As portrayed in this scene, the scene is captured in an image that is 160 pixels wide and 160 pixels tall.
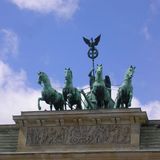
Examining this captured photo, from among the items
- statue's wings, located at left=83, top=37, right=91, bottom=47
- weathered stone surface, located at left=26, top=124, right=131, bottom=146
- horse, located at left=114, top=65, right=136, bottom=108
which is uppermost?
statue's wings, located at left=83, top=37, right=91, bottom=47

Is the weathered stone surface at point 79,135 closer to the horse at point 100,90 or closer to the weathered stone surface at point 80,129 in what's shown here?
the weathered stone surface at point 80,129

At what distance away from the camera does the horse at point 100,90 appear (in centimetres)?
2936

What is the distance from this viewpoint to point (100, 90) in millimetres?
29359

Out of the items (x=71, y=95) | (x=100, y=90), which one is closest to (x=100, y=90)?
(x=100, y=90)

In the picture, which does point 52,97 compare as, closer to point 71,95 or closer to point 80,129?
point 71,95

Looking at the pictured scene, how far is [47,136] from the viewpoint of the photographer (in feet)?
95.7

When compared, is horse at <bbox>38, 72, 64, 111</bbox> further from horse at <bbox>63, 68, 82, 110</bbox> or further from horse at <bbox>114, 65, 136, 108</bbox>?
horse at <bbox>114, 65, 136, 108</bbox>

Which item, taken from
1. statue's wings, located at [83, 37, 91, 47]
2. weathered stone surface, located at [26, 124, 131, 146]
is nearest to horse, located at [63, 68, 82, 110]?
weathered stone surface, located at [26, 124, 131, 146]

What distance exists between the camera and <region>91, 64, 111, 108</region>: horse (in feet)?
96.3

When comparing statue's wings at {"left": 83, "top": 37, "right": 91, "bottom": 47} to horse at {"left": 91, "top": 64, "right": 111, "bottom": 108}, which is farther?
statue's wings at {"left": 83, "top": 37, "right": 91, "bottom": 47}

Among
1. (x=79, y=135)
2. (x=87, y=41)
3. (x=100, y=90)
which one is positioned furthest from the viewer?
(x=87, y=41)

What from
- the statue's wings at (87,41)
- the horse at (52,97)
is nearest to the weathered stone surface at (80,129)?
the horse at (52,97)

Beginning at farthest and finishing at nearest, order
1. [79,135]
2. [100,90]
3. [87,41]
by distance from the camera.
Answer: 1. [87,41]
2. [100,90]
3. [79,135]

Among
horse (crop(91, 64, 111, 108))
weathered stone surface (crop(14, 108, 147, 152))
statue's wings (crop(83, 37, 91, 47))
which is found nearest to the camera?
weathered stone surface (crop(14, 108, 147, 152))
